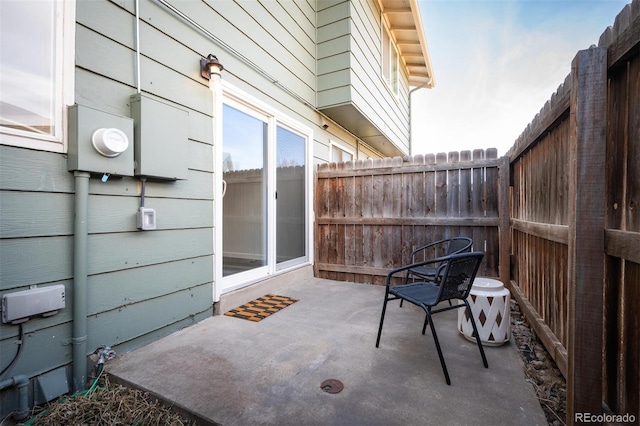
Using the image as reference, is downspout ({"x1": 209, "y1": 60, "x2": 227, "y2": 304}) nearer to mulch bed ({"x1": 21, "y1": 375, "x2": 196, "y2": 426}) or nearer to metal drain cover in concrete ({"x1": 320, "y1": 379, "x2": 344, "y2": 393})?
mulch bed ({"x1": 21, "y1": 375, "x2": 196, "y2": 426})

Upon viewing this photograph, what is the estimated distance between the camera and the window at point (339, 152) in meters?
4.95

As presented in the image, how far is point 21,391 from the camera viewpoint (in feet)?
4.54

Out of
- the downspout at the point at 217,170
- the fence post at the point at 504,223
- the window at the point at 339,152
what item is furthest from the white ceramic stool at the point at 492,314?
the window at the point at 339,152

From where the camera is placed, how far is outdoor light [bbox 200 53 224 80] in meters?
2.43

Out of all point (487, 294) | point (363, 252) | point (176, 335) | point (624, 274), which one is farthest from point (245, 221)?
point (624, 274)

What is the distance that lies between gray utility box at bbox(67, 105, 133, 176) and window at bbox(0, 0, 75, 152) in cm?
8

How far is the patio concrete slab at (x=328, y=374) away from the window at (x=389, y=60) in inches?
207

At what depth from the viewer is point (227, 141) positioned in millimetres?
2828

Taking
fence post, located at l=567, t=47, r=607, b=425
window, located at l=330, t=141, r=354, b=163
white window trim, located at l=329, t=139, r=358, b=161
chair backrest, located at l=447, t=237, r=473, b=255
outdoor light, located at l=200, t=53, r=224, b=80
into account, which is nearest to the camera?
fence post, located at l=567, t=47, r=607, b=425

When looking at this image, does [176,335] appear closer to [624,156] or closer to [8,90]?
[8,90]

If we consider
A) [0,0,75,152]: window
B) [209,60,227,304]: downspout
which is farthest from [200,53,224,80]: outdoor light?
[0,0,75,152]: window

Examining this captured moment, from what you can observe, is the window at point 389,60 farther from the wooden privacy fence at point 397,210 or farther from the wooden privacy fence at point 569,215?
the wooden privacy fence at point 569,215

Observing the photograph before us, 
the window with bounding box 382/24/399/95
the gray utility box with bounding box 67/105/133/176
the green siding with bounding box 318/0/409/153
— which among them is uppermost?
the window with bounding box 382/24/399/95

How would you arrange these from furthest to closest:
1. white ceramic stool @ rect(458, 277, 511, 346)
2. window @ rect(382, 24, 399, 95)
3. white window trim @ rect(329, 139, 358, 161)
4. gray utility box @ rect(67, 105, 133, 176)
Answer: window @ rect(382, 24, 399, 95) → white window trim @ rect(329, 139, 358, 161) → white ceramic stool @ rect(458, 277, 511, 346) → gray utility box @ rect(67, 105, 133, 176)
